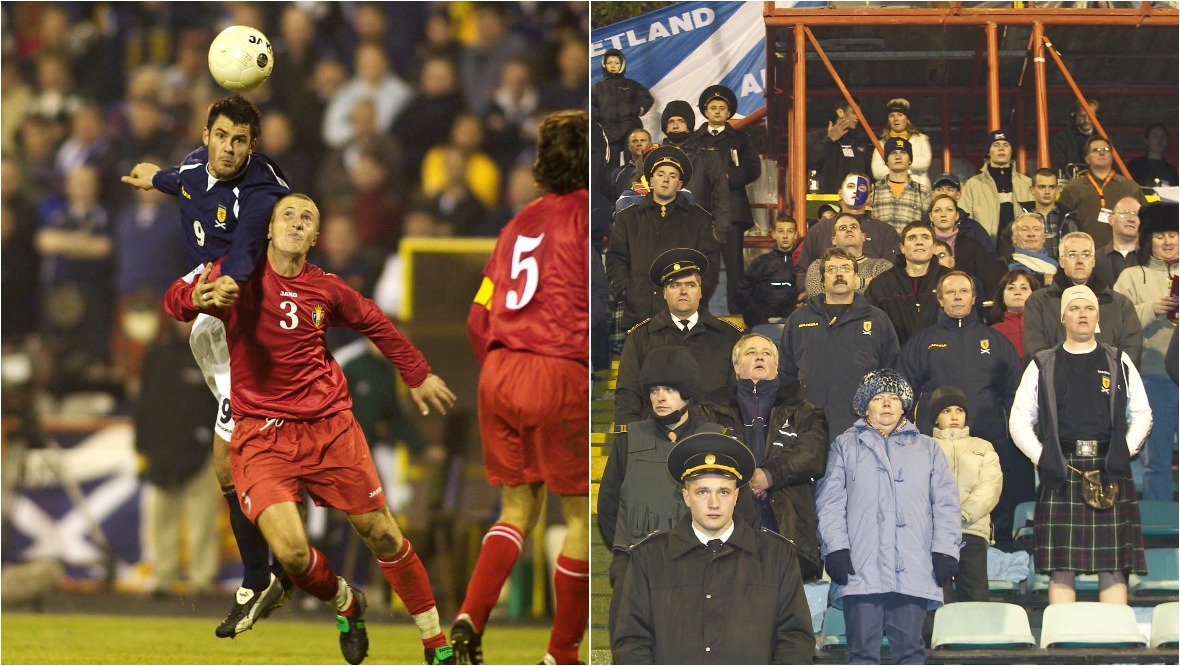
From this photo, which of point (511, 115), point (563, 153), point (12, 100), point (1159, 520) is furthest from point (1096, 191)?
point (12, 100)

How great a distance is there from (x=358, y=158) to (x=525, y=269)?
15.9 feet

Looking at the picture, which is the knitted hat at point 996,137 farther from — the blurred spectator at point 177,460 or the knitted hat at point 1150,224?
the blurred spectator at point 177,460

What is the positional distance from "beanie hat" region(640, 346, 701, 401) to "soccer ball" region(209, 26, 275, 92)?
6.51 ft

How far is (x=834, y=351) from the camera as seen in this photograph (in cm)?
653

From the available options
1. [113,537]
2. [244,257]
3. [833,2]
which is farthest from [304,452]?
[113,537]

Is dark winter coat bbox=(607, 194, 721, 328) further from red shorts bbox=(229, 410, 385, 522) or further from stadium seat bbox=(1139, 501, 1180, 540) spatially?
stadium seat bbox=(1139, 501, 1180, 540)

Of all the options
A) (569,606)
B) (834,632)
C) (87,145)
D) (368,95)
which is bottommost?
(834,632)

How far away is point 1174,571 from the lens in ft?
21.6

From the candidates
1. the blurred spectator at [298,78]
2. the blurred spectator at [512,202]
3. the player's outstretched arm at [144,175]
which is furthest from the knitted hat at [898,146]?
the blurred spectator at [298,78]

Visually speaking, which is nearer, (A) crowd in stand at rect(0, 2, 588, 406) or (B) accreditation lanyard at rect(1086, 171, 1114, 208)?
(B) accreditation lanyard at rect(1086, 171, 1114, 208)

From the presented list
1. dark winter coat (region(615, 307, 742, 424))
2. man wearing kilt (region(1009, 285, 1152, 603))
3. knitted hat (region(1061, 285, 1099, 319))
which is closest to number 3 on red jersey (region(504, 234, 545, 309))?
dark winter coat (region(615, 307, 742, 424))

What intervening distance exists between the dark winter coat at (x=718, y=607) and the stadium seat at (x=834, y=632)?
1.47 ft

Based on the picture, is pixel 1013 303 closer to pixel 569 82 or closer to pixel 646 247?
pixel 646 247

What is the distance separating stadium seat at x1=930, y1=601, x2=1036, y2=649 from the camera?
21.0 ft
